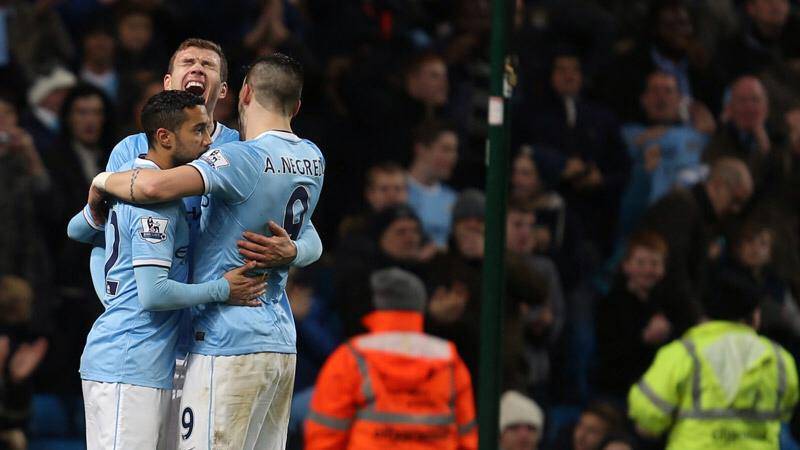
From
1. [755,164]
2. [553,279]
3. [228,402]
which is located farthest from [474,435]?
[755,164]

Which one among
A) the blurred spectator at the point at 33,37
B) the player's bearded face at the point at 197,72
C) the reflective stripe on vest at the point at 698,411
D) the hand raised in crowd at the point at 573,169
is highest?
the blurred spectator at the point at 33,37

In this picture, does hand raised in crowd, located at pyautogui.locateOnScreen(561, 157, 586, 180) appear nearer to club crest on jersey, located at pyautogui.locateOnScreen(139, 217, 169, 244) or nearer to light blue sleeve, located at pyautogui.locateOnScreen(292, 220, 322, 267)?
light blue sleeve, located at pyautogui.locateOnScreen(292, 220, 322, 267)

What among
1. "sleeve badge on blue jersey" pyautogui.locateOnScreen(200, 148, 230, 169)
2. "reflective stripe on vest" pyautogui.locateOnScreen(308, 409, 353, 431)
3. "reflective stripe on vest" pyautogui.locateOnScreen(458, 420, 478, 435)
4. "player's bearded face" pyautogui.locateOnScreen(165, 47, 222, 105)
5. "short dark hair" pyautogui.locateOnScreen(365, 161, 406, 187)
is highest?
"player's bearded face" pyautogui.locateOnScreen(165, 47, 222, 105)

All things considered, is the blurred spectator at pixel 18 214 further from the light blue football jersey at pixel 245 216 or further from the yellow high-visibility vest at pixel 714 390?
the light blue football jersey at pixel 245 216

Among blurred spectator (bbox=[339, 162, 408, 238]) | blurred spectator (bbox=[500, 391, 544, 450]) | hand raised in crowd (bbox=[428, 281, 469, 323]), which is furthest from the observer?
blurred spectator (bbox=[339, 162, 408, 238])

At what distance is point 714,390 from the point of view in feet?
29.8

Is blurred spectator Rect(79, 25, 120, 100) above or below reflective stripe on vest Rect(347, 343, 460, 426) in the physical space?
above

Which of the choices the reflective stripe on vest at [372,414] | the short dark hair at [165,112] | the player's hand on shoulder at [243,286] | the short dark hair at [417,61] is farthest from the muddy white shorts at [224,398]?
the short dark hair at [417,61]

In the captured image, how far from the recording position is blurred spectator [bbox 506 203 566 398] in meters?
11.0

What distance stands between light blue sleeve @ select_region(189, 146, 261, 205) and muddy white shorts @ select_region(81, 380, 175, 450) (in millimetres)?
786

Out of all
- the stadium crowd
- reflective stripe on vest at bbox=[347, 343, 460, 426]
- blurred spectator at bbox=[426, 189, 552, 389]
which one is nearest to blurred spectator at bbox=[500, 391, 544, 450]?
the stadium crowd

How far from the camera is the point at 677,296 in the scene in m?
11.4

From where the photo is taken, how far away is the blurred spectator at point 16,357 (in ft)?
32.1

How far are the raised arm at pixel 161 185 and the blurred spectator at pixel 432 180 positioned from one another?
5243mm
